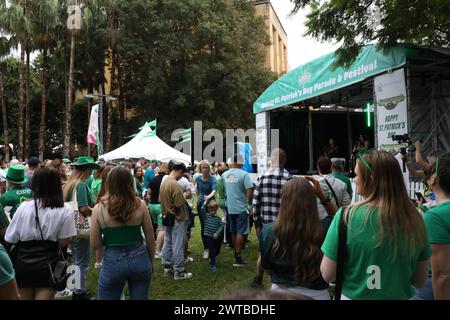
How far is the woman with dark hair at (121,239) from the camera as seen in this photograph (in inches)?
124

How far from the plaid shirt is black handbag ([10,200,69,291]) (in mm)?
2649

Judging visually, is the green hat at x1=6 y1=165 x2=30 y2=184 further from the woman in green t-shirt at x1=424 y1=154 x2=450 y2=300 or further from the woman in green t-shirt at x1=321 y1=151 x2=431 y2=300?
the woman in green t-shirt at x1=424 y1=154 x2=450 y2=300

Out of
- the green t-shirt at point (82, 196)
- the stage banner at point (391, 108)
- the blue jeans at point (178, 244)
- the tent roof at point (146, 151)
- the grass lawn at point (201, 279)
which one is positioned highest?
the stage banner at point (391, 108)

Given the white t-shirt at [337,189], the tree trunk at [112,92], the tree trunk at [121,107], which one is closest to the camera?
the white t-shirt at [337,189]

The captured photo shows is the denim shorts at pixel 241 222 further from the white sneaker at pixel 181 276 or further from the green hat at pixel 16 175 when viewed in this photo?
the green hat at pixel 16 175

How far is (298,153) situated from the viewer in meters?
16.7

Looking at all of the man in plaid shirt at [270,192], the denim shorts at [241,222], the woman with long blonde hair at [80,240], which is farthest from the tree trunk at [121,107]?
the man in plaid shirt at [270,192]

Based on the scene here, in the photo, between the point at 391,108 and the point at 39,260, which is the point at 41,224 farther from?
the point at 391,108

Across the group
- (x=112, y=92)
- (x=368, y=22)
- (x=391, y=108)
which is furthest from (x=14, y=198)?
(x=112, y=92)

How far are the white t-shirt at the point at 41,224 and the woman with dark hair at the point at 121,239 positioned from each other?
1.12 feet

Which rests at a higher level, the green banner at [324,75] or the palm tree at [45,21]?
the palm tree at [45,21]
